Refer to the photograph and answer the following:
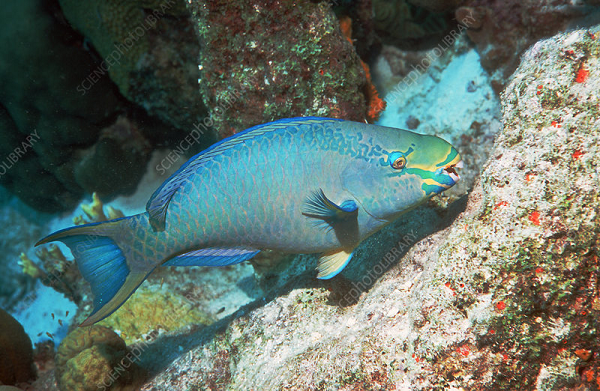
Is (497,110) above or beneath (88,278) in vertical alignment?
above

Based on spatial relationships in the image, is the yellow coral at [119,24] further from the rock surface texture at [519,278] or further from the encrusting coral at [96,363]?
the rock surface texture at [519,278]

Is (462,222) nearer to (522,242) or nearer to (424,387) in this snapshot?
A: (522,242)

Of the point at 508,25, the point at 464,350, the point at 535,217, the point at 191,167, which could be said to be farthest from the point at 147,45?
the point at 464,350

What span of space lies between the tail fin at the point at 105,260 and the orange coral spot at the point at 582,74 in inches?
117

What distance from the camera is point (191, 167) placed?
8.26ft

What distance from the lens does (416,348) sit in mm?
1868

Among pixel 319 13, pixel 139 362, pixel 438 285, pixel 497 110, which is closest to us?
pixel 438 285

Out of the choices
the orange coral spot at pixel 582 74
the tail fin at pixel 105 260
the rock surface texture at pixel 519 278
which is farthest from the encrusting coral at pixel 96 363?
the orange coral spot at pixel 582 74

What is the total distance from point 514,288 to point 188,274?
5076 mm

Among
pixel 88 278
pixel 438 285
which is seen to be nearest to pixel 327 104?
pixel 438 285

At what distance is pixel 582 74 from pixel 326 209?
1620 mm

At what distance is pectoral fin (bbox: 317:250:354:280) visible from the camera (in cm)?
255

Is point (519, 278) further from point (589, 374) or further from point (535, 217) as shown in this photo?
point (589, 374)

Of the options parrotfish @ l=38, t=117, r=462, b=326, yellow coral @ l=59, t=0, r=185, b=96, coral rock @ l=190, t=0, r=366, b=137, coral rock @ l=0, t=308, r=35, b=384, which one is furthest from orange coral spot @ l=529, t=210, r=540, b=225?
coral rock @ l=0, t=308, r=35, b=384
